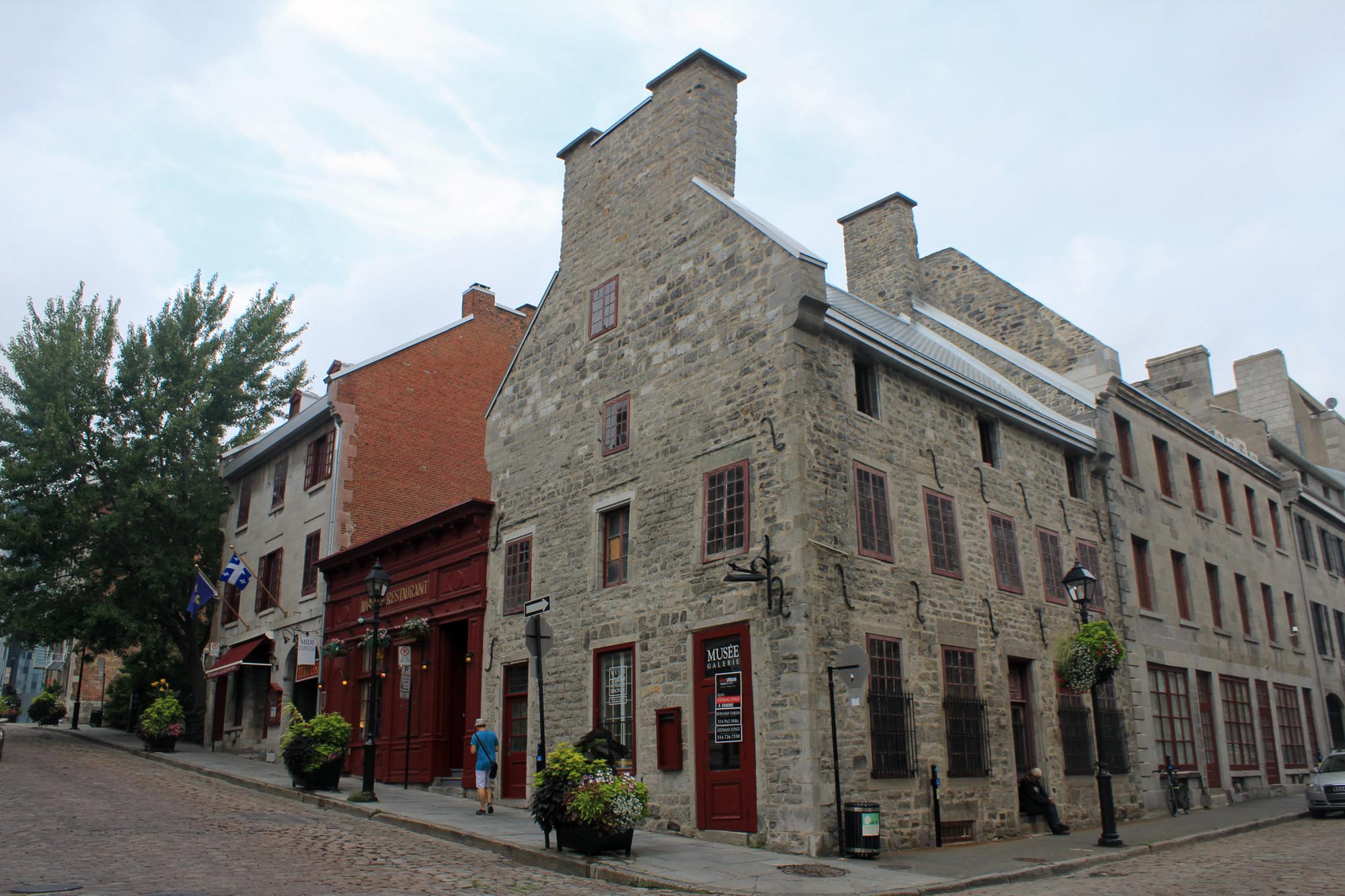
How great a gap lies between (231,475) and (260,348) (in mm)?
3949

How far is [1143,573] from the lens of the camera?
21812 millimetres

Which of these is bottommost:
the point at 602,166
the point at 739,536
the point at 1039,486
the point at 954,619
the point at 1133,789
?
the point at 1133,789

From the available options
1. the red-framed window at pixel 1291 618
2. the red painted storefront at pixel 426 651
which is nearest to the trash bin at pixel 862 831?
the red painted storefront at pixel 426 651

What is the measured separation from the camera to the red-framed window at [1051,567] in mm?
18109

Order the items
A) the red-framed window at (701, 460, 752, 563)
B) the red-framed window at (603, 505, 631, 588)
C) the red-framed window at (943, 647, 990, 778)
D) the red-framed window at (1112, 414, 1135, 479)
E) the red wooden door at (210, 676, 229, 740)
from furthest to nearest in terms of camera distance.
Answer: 1. the red wooden door at (210, 676, 229, 740)
2. the red-framed window at (1112, 414, 1135, 479)
3. the red-framed window at (603, 505, 631, 588)
4. the red-framed window at (943, 647, 990, 778)
5. the red-framed window at (701, 460, 752, 563)

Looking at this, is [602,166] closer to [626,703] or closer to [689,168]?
[689,168]

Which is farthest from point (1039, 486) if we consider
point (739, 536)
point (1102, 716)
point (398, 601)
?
point (398, 601)

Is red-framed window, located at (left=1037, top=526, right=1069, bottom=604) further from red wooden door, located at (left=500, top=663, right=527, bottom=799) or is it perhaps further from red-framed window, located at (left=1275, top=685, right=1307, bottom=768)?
red-framed window, located at (left=1275, top=685, right=1307, bottom=768)

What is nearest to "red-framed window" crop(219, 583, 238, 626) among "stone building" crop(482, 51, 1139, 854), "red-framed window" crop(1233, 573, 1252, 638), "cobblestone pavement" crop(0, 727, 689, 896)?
"cobblestone pavement" crop(0, 727, 689, 896)

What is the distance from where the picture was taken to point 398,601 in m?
22.0

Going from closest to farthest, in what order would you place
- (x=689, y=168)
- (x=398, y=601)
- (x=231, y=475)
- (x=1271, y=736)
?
(x=689, y=168) → (x=398, y=601) → (x=1271, y=736) → (x=231, y=475)

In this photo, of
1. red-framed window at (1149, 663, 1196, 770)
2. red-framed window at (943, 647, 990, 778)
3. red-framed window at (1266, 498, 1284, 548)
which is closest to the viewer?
red-framed window at (943, 647, 990, 778)

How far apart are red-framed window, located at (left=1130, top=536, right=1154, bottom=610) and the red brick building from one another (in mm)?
15463

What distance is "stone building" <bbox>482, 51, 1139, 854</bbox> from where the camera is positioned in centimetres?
1333
